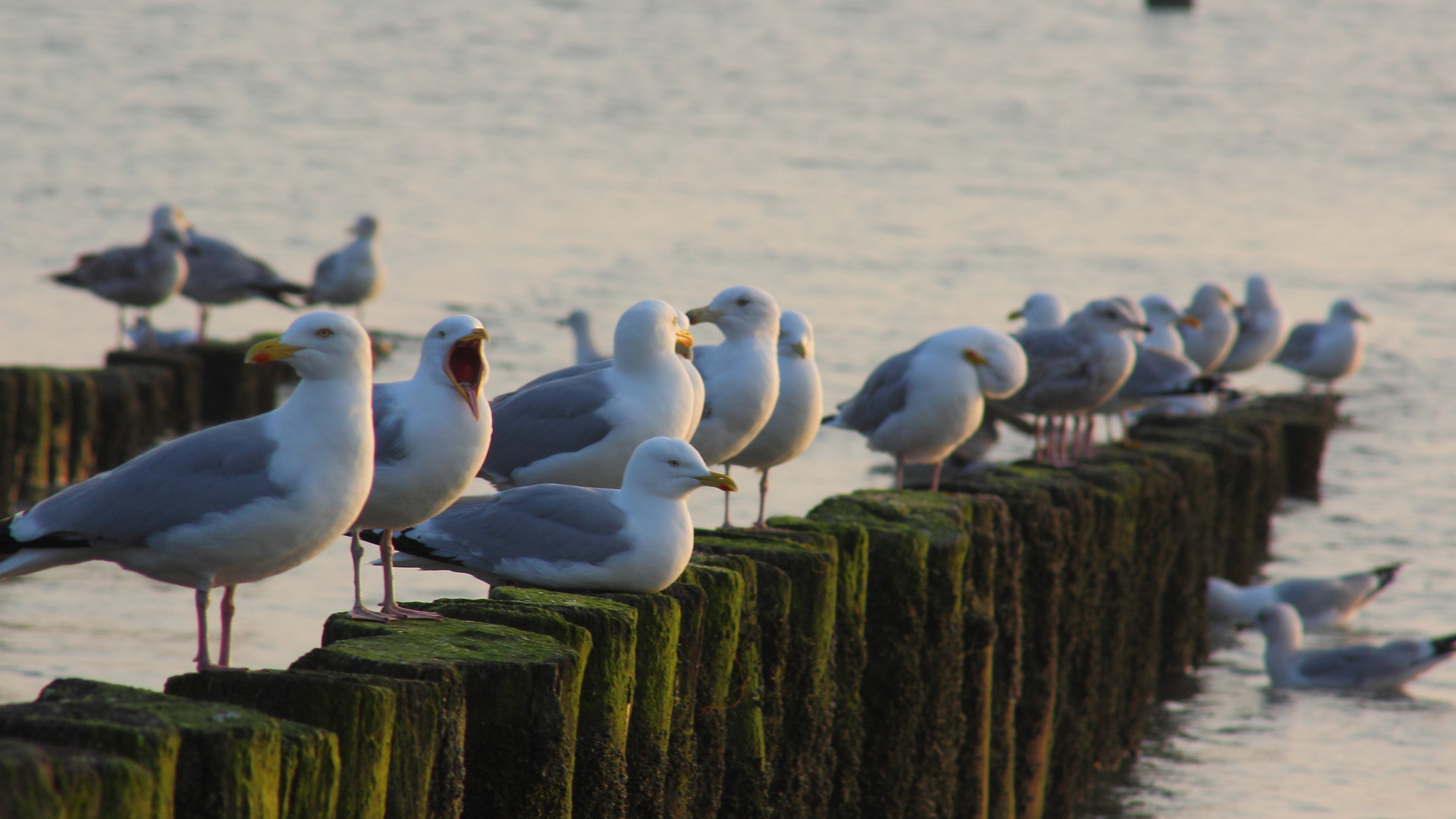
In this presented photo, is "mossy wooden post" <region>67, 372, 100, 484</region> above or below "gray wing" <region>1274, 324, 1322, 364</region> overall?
below

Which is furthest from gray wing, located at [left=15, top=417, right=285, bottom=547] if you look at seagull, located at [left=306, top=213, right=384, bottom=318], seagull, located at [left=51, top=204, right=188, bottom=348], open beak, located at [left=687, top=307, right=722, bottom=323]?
seagull, located at [left=306, top=213, right=384, bottom=318]

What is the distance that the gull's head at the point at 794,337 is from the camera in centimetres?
713

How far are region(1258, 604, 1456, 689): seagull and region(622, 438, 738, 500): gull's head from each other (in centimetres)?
749

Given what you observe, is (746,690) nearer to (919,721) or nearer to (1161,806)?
(919,721)

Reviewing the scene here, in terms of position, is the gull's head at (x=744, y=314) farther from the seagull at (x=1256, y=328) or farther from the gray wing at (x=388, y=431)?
the seagull at (x=1256, y=328)

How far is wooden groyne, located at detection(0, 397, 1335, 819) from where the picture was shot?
2.95m

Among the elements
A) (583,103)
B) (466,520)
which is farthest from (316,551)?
(583,103)

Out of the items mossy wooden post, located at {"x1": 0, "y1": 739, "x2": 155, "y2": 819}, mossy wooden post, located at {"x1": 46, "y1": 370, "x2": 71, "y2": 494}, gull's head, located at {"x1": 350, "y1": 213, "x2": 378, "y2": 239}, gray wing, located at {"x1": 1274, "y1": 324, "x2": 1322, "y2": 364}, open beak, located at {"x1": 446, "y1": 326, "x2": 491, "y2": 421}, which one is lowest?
mossy wooden post, located at {"x1": 46, "y1": 370, "x2": 71, "y2": 494}

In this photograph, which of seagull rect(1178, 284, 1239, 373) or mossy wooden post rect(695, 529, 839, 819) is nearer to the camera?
mossy wooden post rect(695, 529, 839, 819)

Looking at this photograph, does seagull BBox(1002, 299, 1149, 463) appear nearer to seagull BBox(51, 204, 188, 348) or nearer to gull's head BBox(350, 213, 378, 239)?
seagull BBox(51, 204, 188, 348)

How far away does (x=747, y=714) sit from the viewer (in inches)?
206

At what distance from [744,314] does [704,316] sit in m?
0.19

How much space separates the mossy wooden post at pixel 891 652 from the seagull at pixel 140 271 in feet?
38.6

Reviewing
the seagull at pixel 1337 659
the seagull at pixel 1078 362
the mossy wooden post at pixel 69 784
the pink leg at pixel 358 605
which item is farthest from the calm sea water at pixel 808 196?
the mossy wooden post at pixel 69 784
